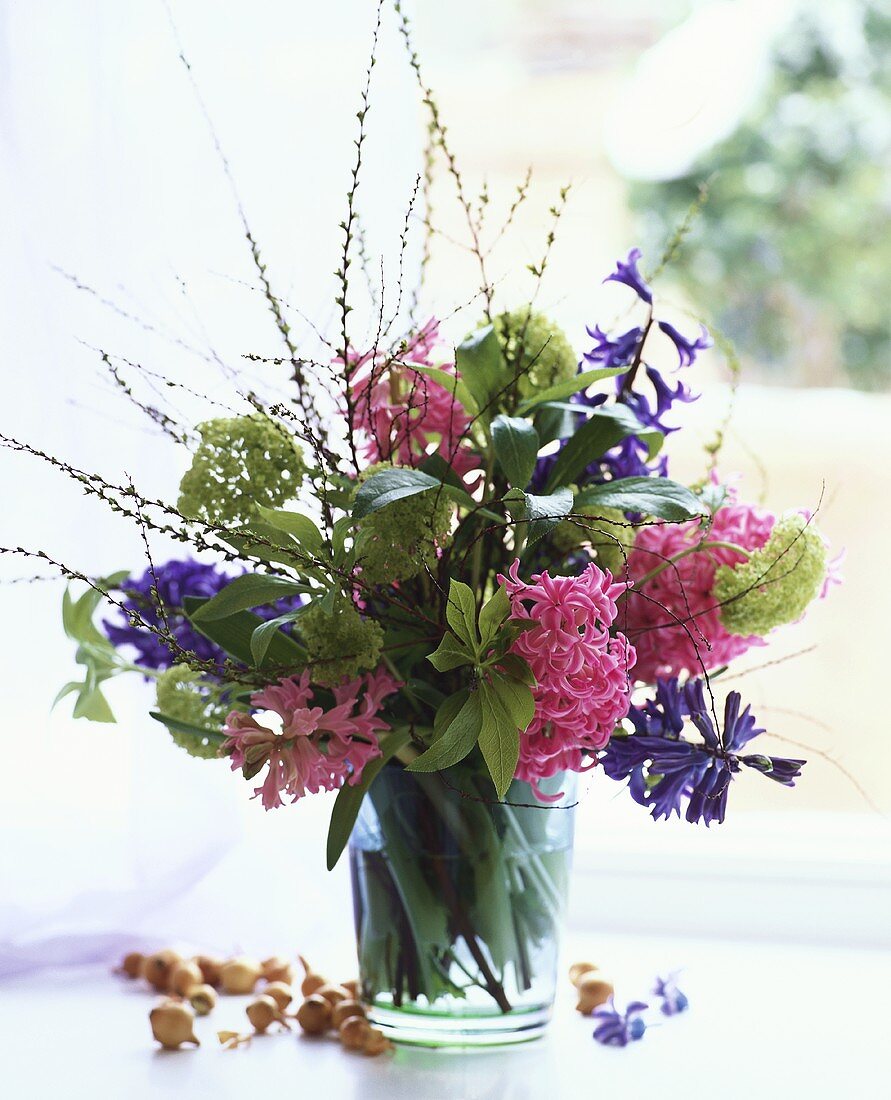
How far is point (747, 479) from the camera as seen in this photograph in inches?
95.2

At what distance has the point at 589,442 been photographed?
28.3 inches

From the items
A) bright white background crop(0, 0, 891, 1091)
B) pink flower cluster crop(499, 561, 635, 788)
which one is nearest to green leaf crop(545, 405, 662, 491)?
pink flower cluster crop(499, 561, 635, 788)

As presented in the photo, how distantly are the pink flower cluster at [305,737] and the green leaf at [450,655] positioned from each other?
74mm

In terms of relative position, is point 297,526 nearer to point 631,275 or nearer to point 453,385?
point 453,385

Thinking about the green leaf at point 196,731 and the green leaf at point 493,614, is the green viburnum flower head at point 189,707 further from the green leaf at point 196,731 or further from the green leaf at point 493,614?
the green leaf at point 493,614

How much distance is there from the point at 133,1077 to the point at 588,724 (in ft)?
1.34

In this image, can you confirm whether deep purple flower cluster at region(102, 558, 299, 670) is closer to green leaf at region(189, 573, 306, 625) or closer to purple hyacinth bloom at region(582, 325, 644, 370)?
green leaf at region(189, 573, 306, 625)

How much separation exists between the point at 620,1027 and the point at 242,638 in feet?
1.28

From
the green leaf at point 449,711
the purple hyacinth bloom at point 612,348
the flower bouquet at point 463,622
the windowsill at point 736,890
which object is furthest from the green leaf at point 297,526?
the windowsill at point 736,890

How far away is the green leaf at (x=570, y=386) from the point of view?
687 millimetres

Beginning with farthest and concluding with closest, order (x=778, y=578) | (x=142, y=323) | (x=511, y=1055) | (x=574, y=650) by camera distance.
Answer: (x=142, y=323), (x=511, y=1055), (x=778, y=578), (x=574, y=650)

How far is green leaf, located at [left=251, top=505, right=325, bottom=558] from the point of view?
25.2 inches

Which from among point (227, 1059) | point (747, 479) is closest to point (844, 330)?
point (747, 479)

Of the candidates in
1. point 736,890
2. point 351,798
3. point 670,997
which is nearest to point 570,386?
point 351,798
